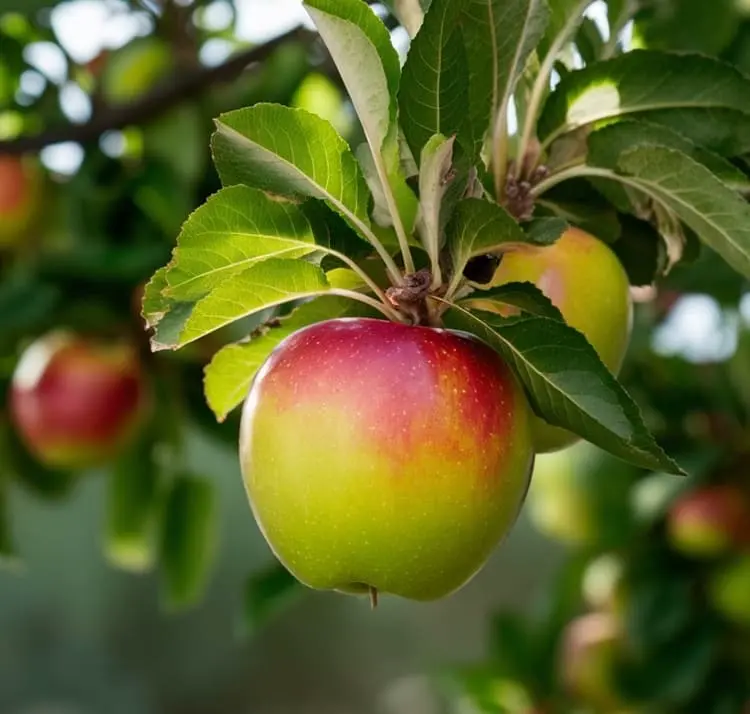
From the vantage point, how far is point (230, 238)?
1.41ft

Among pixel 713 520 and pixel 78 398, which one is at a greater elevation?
pixel 78 398

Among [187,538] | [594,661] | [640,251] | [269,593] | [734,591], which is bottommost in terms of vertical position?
[594,661]

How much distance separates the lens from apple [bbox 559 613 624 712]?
129 centimetres

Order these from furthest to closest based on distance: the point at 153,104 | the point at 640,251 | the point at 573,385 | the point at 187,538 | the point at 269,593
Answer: the point at 187,538 → the point at 153,104 → the point at 269,593 → the point at 640,251 → the point at 573,385

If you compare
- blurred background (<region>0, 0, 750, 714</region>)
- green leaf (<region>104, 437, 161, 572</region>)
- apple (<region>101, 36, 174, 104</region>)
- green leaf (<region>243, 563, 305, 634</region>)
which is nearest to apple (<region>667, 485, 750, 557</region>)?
blurred background (<region>0, 0, 750, 714</region>)

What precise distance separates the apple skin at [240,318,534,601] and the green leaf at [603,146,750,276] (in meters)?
0.10

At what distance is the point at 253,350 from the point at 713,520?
77 centimetres

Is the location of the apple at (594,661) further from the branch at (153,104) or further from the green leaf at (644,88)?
the green leaf at (644,88)

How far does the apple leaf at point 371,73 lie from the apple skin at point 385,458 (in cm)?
6

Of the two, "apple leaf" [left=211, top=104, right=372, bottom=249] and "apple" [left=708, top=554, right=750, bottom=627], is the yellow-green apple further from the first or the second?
"apple leaf" [left=211, top=104, right=372, bottom=249]

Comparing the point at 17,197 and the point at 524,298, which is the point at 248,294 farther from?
the point at 17,197

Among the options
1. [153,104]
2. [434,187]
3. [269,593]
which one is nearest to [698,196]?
[434,187]

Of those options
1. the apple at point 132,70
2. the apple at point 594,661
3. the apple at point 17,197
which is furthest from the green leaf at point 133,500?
the apple at point 594,661

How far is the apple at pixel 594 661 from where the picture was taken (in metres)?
1.29
